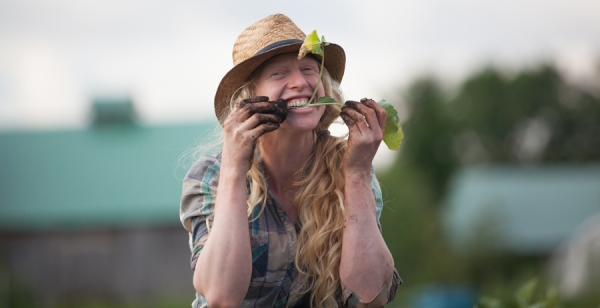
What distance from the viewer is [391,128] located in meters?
3.75

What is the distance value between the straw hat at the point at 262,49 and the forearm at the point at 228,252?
1.80 feet

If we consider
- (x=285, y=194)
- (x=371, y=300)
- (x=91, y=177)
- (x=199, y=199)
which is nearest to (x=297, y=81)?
(x=285, y=194)

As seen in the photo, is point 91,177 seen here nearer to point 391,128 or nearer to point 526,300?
point 526,300

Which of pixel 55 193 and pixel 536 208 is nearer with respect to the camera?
pixel 55 193

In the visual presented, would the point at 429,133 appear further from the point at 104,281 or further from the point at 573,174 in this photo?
the point at 104,281

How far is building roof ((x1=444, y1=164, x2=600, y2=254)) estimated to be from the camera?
36469 millimetres

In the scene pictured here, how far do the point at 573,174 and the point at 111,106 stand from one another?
25.4m

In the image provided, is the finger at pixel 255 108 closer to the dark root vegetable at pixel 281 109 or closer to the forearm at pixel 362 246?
the dark root vegetable at pixel 281 109

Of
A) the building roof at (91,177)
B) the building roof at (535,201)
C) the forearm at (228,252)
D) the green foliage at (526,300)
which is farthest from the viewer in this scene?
the building roof at (535,201)

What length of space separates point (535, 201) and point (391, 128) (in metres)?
37.4

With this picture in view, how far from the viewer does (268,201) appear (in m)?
3.89

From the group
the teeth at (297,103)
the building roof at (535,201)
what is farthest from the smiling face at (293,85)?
the building roof at (535,201)

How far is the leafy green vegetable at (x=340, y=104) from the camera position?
364cm

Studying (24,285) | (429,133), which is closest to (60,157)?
(24,285)
